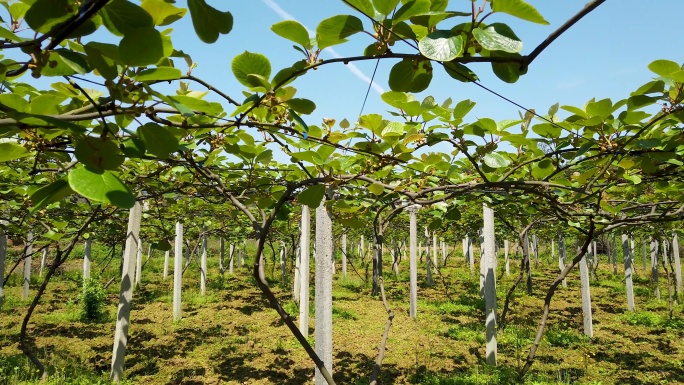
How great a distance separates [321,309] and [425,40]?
2932 mm

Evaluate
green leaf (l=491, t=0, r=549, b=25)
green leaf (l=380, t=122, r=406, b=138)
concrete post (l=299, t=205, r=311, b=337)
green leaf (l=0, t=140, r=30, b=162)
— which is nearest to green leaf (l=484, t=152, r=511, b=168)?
green leaf (l=380, t=122, r=406, b=138)

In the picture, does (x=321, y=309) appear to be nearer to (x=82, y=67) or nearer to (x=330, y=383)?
(x=330, y=383)

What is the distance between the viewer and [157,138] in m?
0.87

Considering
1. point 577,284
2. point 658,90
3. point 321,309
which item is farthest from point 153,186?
point 577,284

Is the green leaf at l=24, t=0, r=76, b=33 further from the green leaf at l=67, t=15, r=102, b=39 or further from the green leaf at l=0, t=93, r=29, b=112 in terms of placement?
the green leaf at l=0, t=93, r=29, b=112

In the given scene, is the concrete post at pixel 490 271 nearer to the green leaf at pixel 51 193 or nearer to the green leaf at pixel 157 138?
the green leaf at pixel 157 138

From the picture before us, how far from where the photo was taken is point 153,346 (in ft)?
23.7

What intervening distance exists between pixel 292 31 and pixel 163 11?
0.82 ft

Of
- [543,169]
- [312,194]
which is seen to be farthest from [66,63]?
[543,169]

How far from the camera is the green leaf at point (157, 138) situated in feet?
2.79

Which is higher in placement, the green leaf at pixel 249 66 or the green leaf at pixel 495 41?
the green leaf at pixel 249 66

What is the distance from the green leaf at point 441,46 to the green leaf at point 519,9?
8cm

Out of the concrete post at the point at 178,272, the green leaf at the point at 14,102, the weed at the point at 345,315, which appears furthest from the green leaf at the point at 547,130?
the weed at the point at 345,315

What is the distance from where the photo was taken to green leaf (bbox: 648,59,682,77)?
1164 mm
